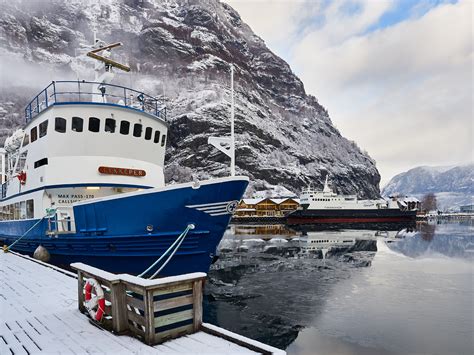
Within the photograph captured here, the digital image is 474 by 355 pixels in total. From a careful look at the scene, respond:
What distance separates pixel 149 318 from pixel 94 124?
11590 millimetres

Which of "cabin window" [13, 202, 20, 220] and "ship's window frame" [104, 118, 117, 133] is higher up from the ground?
"ship's window frame" [104, 118, 117, 133]

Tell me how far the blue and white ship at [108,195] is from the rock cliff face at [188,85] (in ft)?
340

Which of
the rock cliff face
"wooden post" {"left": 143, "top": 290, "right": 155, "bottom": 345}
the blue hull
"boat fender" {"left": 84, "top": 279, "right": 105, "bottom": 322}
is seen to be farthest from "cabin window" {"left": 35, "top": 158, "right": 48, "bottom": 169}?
the rock cliff face

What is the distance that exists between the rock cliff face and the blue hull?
354 feet

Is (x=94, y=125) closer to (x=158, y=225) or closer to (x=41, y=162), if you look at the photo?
(x=41, y=162)

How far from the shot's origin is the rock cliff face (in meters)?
134

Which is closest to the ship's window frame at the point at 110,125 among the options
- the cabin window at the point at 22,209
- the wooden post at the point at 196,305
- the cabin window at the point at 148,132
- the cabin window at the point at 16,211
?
the cabin window at the point at 148,132

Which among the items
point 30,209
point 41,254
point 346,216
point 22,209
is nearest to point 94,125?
point 30,209

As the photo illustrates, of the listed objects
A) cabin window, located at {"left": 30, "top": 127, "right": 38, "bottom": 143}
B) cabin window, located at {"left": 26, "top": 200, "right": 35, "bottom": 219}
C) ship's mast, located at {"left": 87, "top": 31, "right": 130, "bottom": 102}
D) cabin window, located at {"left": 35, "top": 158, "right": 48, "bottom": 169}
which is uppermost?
ship's mast, located at {"left": 87, "top": 31, "right": 130, "bottom": 102}

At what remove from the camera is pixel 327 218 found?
7231 cm

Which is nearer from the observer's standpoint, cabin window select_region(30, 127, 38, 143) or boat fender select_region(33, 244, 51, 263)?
boat fender select_region(33, 244, 51, 263)

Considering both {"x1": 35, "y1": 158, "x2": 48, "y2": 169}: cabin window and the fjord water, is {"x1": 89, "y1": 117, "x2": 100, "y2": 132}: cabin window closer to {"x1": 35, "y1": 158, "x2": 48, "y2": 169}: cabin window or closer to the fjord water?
{"x1": 35, "y1": 158, "x2": 48, "y2": 169}: cabin window

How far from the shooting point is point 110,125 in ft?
47.8

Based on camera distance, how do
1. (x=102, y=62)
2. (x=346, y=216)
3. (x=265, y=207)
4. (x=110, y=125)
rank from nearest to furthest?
(x=110, y=125)
(x=102, y=62)
(x=346, y=216)
(x=265, y=207)
